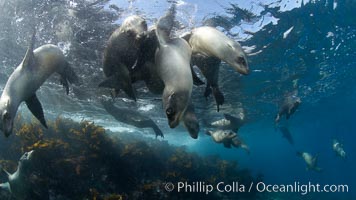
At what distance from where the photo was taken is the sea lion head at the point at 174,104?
2.59 meters

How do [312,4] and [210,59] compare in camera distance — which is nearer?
[210,59]

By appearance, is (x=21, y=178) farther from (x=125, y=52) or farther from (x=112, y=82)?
(x=125, y=52)

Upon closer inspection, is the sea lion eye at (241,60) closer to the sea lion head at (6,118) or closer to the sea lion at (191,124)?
the sea lion at (191,124)

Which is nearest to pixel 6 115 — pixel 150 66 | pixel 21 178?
pixel 150 66

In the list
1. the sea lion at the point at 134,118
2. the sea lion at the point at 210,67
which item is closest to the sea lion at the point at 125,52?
the sea lion at the point at 210,67

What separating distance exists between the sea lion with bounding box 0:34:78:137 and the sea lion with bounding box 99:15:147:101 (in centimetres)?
103

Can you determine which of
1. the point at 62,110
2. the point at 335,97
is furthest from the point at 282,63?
the point at 62,110

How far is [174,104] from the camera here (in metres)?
2.59

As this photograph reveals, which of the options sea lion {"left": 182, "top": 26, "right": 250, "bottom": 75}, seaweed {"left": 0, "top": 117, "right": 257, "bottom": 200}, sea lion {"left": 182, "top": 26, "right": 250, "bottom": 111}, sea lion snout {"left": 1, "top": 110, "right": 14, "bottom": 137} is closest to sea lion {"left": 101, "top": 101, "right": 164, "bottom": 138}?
seaweed {"left": 0, "top": 117, "right": 257, "bottom": 200}

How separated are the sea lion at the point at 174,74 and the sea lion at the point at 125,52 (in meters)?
0.27

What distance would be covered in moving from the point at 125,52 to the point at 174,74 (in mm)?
1154

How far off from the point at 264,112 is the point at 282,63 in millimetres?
16586

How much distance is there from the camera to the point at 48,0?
9.22 meters

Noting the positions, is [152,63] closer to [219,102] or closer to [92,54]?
[219,102]
